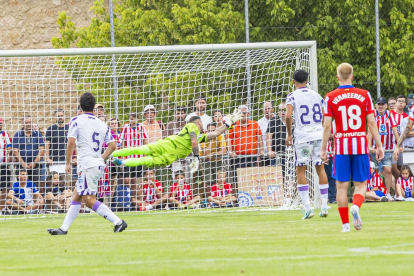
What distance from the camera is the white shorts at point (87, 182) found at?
394 inches

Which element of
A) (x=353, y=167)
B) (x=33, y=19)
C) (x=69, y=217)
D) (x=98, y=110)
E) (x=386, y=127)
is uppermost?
(x=33, y=19)

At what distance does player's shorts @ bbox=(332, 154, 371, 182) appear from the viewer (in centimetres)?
888

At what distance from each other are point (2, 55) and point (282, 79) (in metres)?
5.59

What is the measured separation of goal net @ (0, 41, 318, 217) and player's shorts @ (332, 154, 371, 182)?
19.7ft

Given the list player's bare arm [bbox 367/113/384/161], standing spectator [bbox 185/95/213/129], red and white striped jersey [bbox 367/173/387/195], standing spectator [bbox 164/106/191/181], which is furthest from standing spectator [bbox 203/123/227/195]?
player's bare arm [bbox 367/113/384/161]

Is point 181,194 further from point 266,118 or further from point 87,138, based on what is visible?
point 87,138

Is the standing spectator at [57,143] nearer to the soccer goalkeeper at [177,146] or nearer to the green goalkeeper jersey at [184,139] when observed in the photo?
Result: the soccer goalkeeper at [177,146]

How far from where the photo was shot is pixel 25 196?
15.8 meters

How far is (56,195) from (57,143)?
1066 millimetres

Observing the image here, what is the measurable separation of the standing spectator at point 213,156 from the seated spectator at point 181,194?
0.30 meters

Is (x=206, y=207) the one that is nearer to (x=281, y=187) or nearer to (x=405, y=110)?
(x=281, y=187)

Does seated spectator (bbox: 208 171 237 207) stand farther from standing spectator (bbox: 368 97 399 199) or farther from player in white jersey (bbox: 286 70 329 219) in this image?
standing spectator (bbox: 368 97 399 199)

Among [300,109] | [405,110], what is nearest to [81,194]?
[300,109]

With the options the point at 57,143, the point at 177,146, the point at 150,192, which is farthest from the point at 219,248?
the point at 57,143
